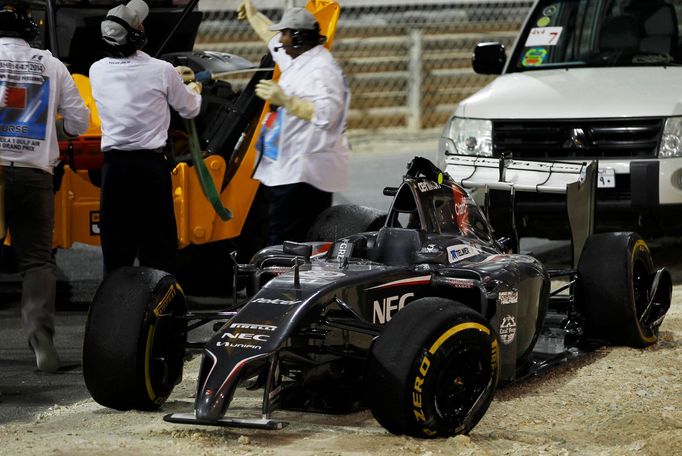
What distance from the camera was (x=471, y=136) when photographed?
1016 centimetres

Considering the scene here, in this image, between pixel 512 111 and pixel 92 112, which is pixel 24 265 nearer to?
pixel 92 112

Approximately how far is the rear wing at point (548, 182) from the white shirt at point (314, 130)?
30.3 inches

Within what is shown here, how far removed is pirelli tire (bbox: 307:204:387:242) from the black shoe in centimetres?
156

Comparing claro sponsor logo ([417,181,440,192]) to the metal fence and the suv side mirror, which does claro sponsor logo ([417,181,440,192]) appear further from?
the metal fence

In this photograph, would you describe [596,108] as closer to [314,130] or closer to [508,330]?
[314,130]

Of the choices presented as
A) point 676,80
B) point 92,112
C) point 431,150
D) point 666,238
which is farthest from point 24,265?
point 431,150

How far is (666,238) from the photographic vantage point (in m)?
11.7

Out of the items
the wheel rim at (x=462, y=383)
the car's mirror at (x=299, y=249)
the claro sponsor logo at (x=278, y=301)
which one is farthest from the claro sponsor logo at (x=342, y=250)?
the wheel rim at (x=462, y=383)

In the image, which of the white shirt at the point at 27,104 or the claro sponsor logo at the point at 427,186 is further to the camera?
the white shirt at the point at 27,104

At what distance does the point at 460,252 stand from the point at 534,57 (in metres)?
4.21

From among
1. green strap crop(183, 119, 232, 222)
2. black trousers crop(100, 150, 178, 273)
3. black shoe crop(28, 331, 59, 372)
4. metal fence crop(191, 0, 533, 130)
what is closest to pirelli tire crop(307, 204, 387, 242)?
black trousers crop(100, 150, 178, 273)

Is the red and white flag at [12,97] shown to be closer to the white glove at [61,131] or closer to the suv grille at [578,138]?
the white glove at [61,131]

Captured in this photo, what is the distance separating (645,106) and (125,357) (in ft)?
15.5

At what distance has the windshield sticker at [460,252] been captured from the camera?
6.90m
